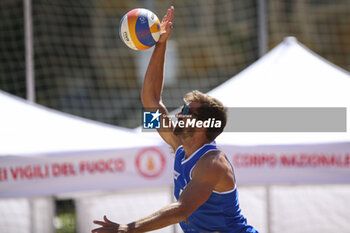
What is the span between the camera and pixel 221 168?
2414mm

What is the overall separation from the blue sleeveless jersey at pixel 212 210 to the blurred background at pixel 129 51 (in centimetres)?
687

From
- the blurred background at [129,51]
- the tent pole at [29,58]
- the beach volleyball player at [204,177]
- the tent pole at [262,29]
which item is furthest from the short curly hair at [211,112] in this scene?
the blurred background at [129,51]

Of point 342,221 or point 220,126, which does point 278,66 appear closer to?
point 342,221

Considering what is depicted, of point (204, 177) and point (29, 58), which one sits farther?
point (29, 58)

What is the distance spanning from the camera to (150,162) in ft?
13.5

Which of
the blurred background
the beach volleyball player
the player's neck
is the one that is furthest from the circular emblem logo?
the blurred background

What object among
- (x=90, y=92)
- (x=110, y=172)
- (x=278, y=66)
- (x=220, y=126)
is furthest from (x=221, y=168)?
(x=90, y=92)

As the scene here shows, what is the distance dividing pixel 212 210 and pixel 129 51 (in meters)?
9.73

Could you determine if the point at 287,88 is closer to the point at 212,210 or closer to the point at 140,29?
the point at 140,29

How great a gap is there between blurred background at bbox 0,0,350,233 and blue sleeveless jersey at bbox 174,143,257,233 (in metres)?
6.87

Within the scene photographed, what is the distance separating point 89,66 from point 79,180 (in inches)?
308

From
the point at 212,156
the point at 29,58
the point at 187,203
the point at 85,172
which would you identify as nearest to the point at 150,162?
the point at 85,172

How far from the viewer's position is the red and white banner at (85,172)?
400cm

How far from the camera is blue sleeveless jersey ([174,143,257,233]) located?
2543mm
